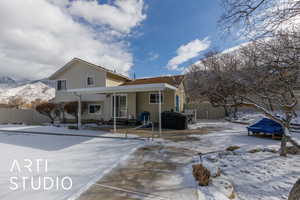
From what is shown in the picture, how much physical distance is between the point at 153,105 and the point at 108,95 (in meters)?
4.34

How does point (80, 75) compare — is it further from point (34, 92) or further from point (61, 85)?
point (34, 92)

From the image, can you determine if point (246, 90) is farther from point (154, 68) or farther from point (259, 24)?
point (154, 68)

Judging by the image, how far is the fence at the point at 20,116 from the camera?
52.4 ft

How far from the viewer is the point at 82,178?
11.1 feet

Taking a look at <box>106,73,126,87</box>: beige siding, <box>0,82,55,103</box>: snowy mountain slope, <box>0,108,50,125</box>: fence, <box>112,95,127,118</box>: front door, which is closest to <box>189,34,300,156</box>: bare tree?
<box>112,95,127,118</box>: front door

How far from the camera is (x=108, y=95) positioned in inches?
537

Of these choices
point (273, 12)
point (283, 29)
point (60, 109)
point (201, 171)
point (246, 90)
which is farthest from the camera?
point (60, 109)

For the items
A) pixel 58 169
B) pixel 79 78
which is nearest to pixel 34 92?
pixel 79 78

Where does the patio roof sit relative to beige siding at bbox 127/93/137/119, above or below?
A: above

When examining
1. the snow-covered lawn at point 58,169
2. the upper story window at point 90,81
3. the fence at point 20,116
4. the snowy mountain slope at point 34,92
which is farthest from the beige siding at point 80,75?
the snowy mountain slope at point 34,92

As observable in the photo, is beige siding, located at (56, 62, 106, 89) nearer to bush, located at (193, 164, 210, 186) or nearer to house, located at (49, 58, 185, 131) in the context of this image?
house, located at (49, 58, 185, 131)

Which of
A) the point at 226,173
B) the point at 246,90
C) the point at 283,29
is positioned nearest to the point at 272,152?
the point at 246,90

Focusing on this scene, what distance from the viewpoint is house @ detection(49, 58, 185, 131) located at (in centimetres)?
1301

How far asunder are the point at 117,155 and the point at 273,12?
17.9 feet
